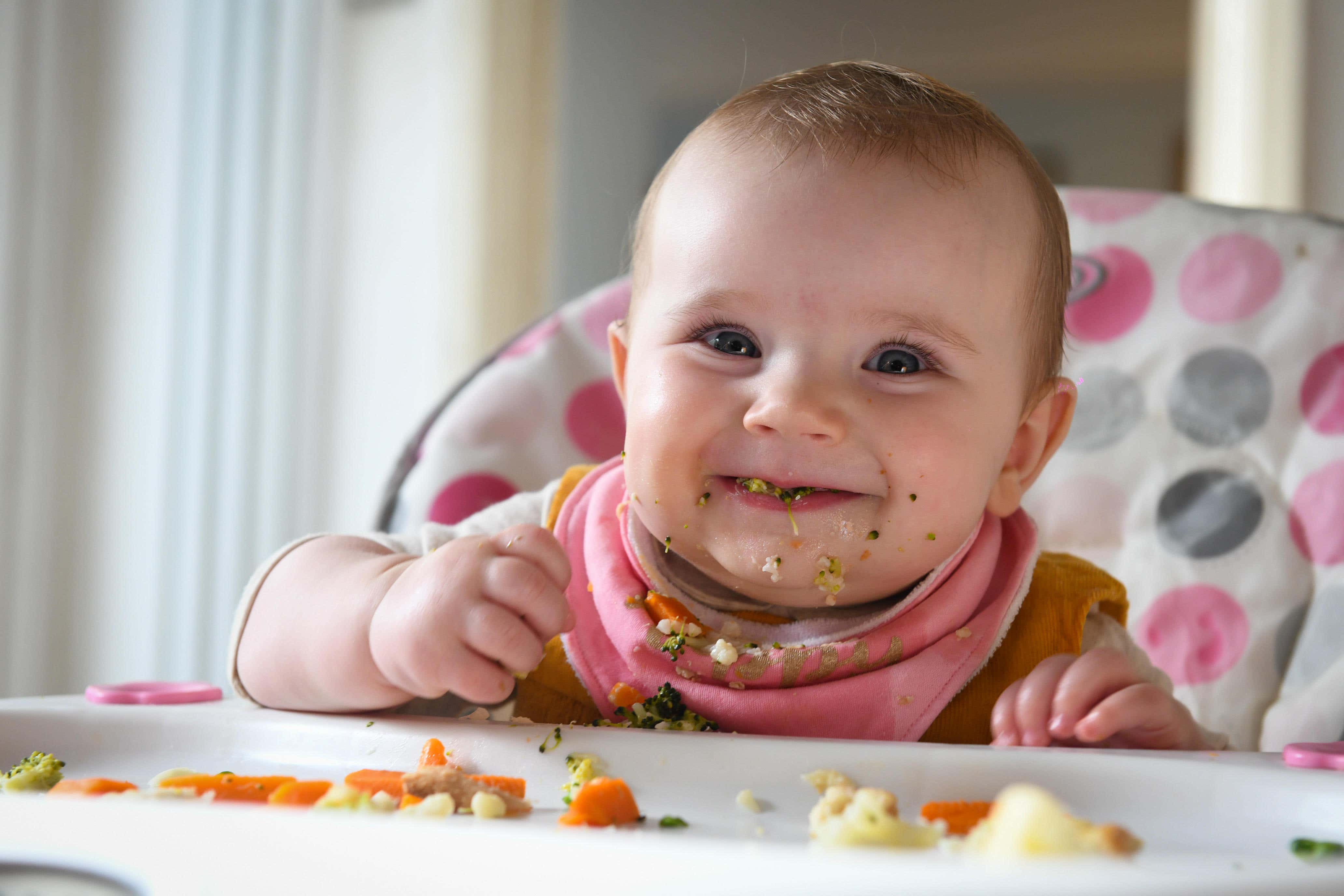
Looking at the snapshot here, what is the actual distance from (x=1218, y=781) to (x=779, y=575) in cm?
31

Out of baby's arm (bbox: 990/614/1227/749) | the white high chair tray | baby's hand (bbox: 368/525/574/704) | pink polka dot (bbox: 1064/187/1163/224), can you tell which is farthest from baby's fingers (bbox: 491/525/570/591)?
pink polka dot (bbox: 1064/187/1163/224)

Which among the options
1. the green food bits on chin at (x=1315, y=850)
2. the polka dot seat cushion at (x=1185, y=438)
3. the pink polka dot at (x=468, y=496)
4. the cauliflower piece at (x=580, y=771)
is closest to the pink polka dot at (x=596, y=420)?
the polka dot seat cushion at (x=1185, y=438)

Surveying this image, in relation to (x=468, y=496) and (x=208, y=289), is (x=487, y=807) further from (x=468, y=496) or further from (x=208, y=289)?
(x=208, y=289)

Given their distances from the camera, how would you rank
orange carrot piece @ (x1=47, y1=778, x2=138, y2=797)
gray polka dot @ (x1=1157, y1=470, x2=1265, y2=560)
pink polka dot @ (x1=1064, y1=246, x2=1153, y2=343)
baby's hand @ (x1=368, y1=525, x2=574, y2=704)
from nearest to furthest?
orange carrot piece @ (x1=47, y1=778, x2=138, y2=797), baby's hand @ (x1=368, y1=525, x2=574, y2=704), gray polka dot @ (x1=1157, y1=470, x2=1265, y2=560), pink polka dot @ (x1=1064, y1=246, x2=1153, y2=343)

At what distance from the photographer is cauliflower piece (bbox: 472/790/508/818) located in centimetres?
56

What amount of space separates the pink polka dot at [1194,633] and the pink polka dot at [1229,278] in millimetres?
317

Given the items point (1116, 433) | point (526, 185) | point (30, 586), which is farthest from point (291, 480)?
point (1116, 433)

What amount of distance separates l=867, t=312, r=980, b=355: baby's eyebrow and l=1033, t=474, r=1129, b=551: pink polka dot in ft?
1.58

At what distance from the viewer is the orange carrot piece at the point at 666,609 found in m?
0.93

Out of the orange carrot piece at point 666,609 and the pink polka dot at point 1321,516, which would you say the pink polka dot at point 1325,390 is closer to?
the pink polka dot at point 1321,516

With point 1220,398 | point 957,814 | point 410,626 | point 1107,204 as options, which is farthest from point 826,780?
point 1107,204

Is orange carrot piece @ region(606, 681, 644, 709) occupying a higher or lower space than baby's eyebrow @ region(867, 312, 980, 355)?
lower

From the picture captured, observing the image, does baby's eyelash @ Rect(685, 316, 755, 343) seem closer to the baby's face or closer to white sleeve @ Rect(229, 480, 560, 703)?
the baby's face

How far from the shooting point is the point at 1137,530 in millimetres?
1258
